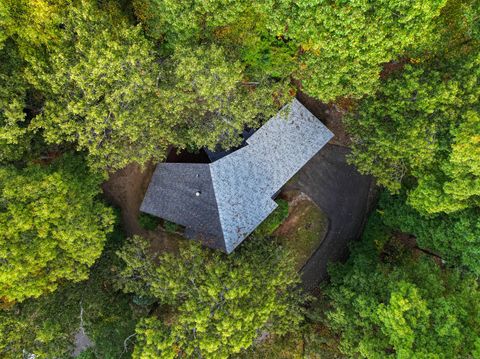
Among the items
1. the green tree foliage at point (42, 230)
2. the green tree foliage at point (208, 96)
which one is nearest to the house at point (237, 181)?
the green tree foliage at point (208, 96)

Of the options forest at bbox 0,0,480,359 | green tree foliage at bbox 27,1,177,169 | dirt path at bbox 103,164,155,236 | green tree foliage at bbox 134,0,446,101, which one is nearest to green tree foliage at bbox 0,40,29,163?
forest at bbox 0,0,480,359

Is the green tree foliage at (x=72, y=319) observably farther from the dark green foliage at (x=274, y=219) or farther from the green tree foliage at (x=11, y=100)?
the dark green foliage at (x=274, y=219)

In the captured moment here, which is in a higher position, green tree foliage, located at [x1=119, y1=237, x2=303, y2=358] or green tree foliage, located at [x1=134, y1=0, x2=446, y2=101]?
green tree foliage, located at [x1=134, y1=0, x2=446, y2=101]

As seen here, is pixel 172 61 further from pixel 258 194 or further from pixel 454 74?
pixel 454 74

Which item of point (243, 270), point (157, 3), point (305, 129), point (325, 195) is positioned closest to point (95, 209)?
point (243, 270)

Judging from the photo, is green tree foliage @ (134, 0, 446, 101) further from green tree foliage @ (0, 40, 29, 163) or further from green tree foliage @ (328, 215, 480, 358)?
green tree foliage @ (328, 215, 480, 358)

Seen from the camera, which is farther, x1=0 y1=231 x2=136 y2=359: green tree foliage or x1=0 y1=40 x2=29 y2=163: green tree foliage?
x1=0 y1=231 x2=136 y2=359: green tree foliage

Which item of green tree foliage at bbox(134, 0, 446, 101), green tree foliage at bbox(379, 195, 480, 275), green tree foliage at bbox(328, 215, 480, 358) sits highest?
green tree foliage at bbox(134, 0, 446, 101)
